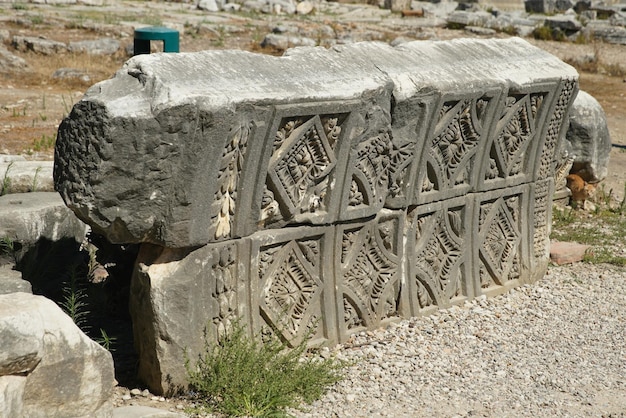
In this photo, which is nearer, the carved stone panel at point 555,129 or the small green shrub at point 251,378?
the small green shrub at point 251,378

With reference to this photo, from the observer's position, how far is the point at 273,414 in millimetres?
4629

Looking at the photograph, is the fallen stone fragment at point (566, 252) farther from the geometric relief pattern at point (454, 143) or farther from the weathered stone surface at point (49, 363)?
the weathered stone surface at point (49, 363)

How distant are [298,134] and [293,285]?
90cm

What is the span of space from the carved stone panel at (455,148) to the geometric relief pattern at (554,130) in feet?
2.66

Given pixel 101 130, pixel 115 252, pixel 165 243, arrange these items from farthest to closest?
pixel 115 252
pixel 165 243
pixel 101 130

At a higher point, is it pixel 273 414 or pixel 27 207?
pixel 27 207

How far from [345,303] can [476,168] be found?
136cm

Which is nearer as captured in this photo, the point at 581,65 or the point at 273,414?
the point at 273,414

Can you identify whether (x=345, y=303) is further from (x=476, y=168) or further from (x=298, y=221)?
(x=476, y=168)

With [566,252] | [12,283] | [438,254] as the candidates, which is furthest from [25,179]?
[566,252]

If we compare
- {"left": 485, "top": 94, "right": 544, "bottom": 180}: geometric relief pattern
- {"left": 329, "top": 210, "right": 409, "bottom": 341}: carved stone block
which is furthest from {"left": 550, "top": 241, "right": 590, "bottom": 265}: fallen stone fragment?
{"left": 329, "top": 210, "right": 409, "bottom": 341}: carved stone block

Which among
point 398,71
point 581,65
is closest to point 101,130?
point 398,71

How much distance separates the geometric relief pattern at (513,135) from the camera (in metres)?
6.35

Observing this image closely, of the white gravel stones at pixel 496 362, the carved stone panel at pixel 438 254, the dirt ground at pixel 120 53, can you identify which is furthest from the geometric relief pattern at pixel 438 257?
the dirt ground at pixel 120 53
